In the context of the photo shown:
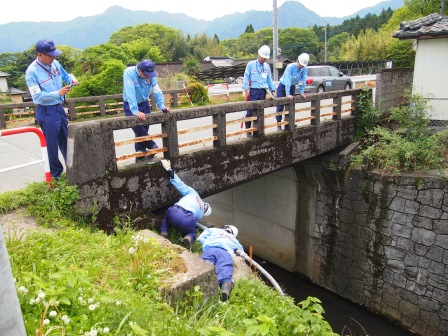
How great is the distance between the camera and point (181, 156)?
19.9 ft

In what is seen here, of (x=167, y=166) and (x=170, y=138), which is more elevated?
(x=170, y=138)

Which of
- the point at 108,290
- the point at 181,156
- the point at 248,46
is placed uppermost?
the point at 248,46

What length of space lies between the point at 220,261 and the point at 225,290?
56 centimetres

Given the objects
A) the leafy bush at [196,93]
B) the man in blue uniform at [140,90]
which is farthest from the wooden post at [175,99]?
the man in blue uniform at [140,90]

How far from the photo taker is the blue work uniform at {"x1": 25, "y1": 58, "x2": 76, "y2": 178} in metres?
4.95

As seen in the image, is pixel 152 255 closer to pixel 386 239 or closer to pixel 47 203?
pixel 47 203

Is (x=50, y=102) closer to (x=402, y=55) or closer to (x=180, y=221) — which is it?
(x=180, y=221)

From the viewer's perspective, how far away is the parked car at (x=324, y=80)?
1634cm

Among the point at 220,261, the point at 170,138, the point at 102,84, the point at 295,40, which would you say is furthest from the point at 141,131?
the point at 295,40

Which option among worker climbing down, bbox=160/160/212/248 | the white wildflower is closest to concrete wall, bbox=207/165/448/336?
worker climbing down, bbox=160/160/212/248

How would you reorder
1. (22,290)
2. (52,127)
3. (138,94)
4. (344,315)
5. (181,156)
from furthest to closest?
(344,315) → (181,156) → (138,94) → (52,127) → (22,290)

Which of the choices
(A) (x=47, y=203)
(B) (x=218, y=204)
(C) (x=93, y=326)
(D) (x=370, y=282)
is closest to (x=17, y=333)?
(C) (x=93, y=326)

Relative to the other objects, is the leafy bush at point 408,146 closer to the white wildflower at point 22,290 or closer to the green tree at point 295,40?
the white wildflower at point 22,290

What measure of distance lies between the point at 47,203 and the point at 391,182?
7113mm
